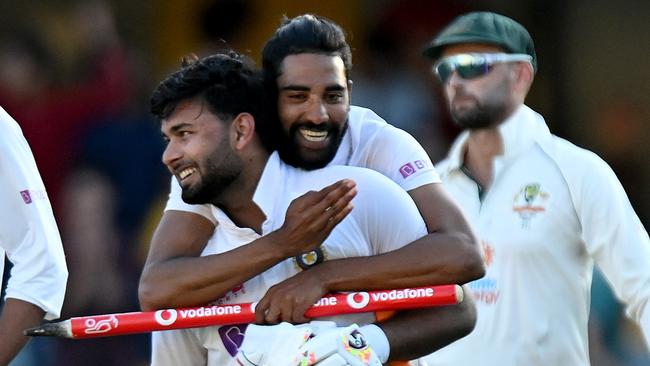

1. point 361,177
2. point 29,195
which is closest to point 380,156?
point 361,177

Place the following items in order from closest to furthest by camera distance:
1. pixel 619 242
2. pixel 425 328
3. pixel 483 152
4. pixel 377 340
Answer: pixel 377 340
pixel 425 328
pixel 619 242
pixel 483 152

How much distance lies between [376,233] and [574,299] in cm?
143

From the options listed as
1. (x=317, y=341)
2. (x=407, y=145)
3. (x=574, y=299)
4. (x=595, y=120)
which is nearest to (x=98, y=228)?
(x=595, y=120)

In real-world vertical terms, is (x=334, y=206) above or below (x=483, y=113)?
below

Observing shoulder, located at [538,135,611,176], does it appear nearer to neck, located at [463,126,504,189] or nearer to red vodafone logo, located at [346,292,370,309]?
neck, located at [463,126,504,189]

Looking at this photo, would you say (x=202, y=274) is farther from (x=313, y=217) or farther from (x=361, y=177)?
(x=361, y=177)

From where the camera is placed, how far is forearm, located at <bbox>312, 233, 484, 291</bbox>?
3.88m

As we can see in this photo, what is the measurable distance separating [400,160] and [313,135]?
0.81 ft

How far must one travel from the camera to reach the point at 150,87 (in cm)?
855

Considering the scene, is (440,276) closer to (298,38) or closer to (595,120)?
(298,38)

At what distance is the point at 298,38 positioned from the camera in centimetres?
420

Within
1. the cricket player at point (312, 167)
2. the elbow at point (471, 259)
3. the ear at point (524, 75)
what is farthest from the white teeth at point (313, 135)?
the ear at point (524, 75)

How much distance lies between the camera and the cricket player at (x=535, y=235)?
16.7 ft

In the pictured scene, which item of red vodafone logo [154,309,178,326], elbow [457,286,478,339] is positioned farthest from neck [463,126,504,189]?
red vodafone logo [154,309,178,326]
